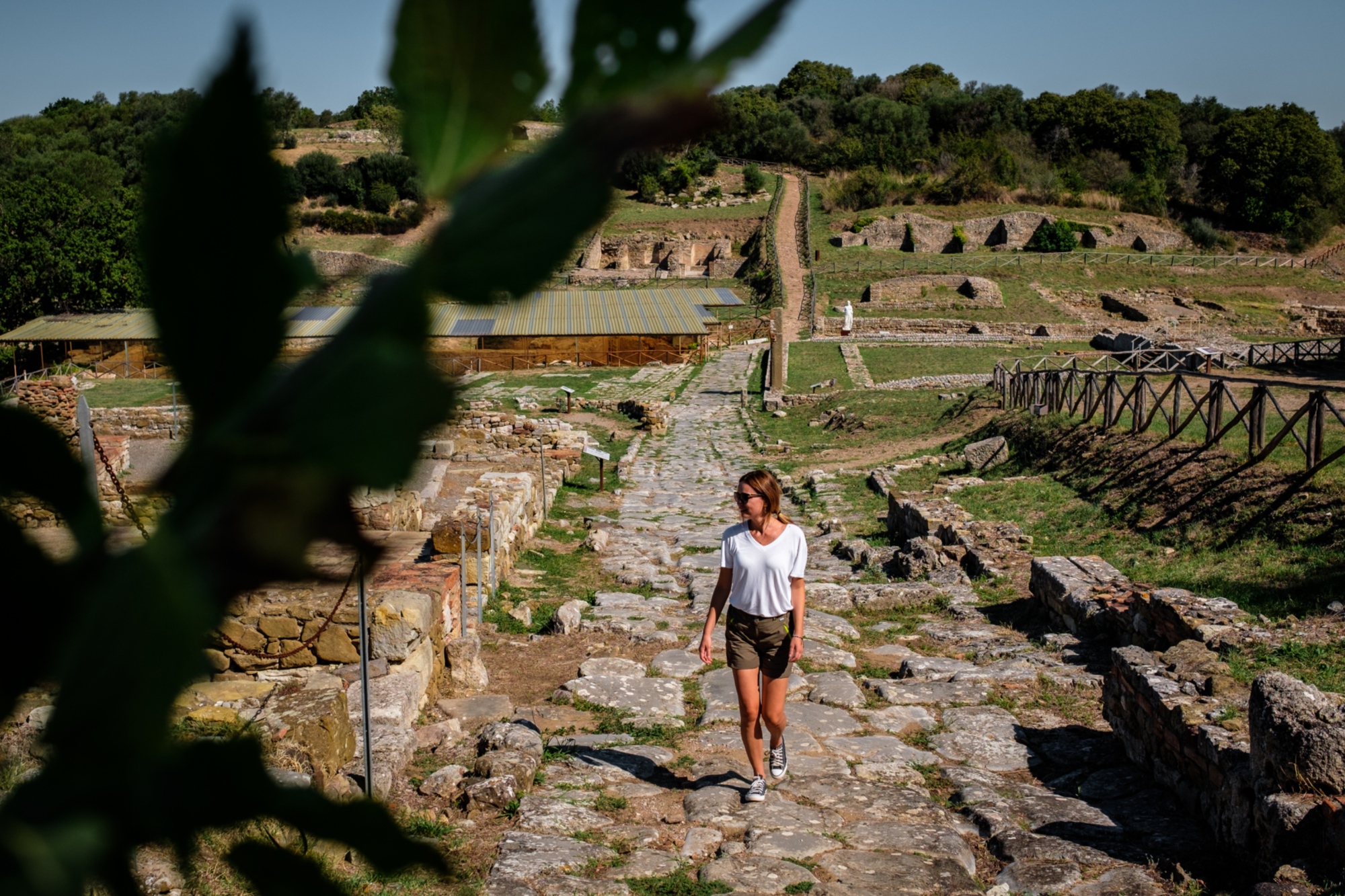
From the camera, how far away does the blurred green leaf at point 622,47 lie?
468 mm

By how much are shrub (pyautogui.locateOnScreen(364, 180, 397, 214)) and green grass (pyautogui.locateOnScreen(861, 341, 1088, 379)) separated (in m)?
27.3

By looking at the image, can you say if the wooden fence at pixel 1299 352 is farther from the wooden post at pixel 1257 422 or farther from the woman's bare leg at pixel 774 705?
the woman's bare leg at pixel 774 705

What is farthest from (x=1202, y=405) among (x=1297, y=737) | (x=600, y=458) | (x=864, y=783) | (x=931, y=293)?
(x=931, y=293)

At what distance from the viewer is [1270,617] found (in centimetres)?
719

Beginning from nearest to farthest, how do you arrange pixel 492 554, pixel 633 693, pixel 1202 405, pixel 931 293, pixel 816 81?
pixel 633 693 → pixel 492 554 → pixel 1202 405 → pixel 931 293 → pixel 816 81

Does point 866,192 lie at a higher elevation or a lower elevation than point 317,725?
higher

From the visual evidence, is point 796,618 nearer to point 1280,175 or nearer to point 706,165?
point 706,165

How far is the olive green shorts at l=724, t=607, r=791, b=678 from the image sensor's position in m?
5.35

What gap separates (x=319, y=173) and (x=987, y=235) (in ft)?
190

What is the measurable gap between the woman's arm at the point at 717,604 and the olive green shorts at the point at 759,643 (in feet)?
0.76

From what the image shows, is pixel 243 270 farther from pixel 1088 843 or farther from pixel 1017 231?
pixel 1017 231

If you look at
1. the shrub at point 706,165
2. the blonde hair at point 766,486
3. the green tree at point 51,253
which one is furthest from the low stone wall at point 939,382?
the shrub at point 706,165

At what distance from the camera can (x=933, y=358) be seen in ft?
102

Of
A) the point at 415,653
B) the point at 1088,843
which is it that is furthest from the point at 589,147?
the point at 415,653
